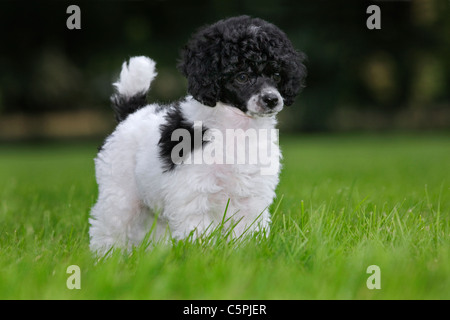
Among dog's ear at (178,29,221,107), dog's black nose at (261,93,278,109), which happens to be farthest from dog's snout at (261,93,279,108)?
dog's ear at (178,29,221,107)

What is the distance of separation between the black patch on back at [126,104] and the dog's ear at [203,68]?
1.06 m

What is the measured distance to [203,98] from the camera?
151 inches

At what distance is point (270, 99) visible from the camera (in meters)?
3.68

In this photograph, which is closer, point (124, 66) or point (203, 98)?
point (203, 98)

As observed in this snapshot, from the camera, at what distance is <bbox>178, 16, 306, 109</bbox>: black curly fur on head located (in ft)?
12.5

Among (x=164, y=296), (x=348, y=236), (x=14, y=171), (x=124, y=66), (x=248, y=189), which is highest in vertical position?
(x=14, y=171)

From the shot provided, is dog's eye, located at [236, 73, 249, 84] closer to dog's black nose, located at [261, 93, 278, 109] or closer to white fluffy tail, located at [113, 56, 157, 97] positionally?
dog's black nose, located at [261, 93, 278, 109]

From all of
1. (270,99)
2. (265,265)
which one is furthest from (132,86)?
(265,265)

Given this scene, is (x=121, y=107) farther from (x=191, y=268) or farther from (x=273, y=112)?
(x=191, y=268)

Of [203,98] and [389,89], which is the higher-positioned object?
[389,89]

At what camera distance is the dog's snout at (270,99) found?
3684mm

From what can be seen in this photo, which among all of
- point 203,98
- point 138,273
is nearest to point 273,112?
point 203,98

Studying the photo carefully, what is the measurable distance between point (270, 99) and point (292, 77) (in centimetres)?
49

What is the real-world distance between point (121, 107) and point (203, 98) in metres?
1.45
